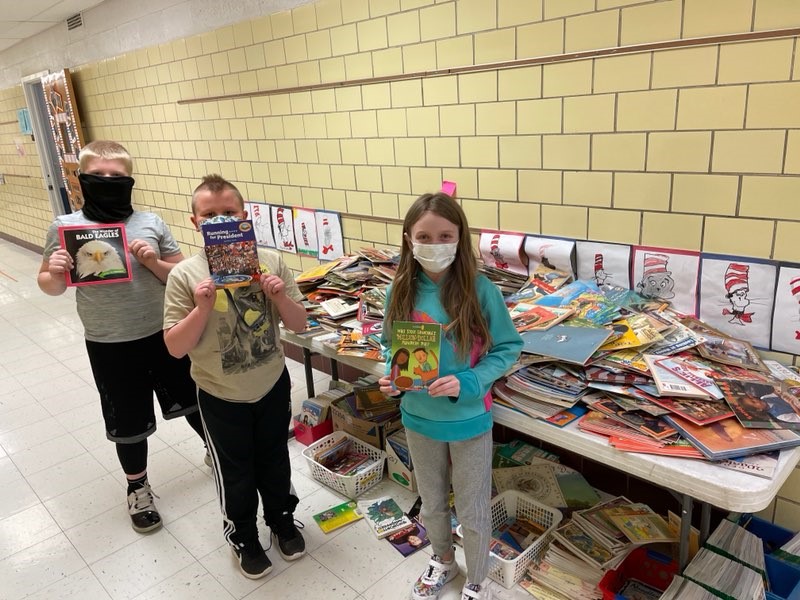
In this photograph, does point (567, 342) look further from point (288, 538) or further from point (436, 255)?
point (288, 538)

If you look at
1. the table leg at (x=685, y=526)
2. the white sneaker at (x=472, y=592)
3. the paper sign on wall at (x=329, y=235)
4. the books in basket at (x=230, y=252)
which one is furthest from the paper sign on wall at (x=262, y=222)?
the table leg at (x=685, y=526)

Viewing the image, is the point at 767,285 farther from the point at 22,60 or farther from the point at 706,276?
the point at 22,60

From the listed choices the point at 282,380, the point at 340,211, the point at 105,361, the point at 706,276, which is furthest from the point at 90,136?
the point at 706,276

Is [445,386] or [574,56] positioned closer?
[445,386]

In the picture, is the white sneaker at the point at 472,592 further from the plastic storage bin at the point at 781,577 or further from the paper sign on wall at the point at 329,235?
the paper sign on wall at the point at 329,235

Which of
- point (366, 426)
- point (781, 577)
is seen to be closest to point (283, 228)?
point (366, 426)

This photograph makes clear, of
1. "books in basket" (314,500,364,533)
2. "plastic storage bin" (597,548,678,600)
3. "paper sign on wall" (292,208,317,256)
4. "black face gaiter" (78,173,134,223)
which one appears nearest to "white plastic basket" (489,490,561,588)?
"plastic storage bin" (597,548,678,600)

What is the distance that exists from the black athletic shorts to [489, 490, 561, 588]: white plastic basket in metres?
1.50

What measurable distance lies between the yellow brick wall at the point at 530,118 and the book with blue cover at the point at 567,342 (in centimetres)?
52

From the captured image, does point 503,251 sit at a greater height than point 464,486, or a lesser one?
greater

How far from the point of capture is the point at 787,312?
193cm

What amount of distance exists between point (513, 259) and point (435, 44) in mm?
1107

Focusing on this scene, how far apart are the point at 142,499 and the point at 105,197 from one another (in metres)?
1.39

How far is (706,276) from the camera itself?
6.84 feet
